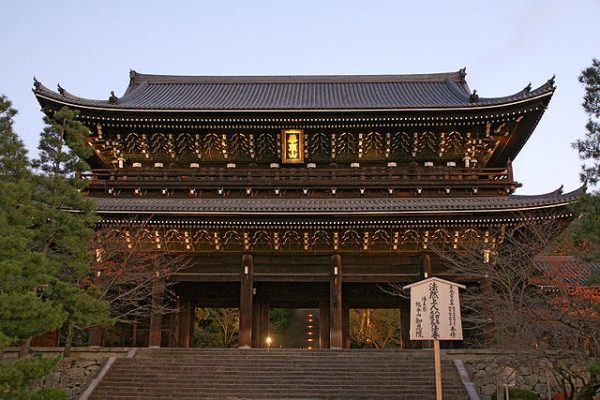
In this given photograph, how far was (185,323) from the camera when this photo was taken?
20984 millimetres

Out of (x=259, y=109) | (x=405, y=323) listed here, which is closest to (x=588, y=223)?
(x=405, y=323)

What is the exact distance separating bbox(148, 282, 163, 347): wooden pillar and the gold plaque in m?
6.66

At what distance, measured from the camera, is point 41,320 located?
1163cm

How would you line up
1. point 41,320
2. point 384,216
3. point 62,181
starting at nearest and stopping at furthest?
point 41,320 → point 62,181 → point 384,216

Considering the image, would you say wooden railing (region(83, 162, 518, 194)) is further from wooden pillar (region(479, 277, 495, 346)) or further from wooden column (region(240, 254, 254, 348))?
wooden pillar (region(479, 277, 495, 346))

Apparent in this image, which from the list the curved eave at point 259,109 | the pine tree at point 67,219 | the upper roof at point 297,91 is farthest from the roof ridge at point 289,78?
the pine tree at point 67,219

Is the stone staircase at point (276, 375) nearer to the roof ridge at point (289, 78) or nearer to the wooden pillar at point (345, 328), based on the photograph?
the wooden pillar at point (345, 328)

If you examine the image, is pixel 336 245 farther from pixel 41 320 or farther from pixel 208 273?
pixel 41 320

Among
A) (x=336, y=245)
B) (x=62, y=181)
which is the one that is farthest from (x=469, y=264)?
(x=62, y=181)

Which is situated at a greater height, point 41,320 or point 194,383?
point 41,320

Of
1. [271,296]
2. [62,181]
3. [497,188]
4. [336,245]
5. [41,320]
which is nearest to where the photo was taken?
[41,320]

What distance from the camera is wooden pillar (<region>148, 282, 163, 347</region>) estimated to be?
1786 centimetres

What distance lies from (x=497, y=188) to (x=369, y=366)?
27.8 ft

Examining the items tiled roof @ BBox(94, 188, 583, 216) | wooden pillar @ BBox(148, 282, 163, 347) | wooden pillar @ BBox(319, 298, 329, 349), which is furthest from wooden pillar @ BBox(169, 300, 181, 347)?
wooden pillar @ BBox(319, 298, 329, 349)
